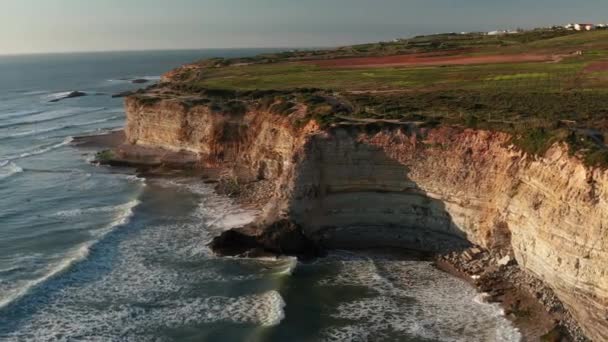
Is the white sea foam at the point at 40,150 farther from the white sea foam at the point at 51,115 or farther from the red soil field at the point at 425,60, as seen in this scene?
the red soil field at the point at 425,60

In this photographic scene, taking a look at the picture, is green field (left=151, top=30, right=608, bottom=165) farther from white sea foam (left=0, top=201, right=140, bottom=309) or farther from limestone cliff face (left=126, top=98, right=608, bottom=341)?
Answer: white sea foam (left=0, top=201, right=140, bottom=309)

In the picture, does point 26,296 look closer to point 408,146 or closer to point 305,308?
point 305,308

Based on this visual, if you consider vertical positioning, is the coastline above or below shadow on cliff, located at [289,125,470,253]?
below

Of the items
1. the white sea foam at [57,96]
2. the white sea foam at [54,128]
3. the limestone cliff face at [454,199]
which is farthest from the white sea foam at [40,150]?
the white sea foam at [57,96]

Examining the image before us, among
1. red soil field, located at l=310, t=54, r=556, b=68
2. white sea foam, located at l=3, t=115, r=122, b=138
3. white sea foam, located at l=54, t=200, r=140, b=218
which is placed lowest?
white sea foam, located at l=54, t=200, r=140, b=218

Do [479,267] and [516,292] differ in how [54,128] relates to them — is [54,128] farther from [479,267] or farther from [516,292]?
[516,292]

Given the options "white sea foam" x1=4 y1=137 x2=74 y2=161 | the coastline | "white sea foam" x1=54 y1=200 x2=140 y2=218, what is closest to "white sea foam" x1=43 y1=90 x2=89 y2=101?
"white sea foam" x1=4 y1=137 x2=74 y2=161

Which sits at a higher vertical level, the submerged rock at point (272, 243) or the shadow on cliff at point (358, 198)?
the shadow on cliff at point (358, 198)

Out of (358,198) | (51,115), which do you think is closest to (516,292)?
(358,198)
